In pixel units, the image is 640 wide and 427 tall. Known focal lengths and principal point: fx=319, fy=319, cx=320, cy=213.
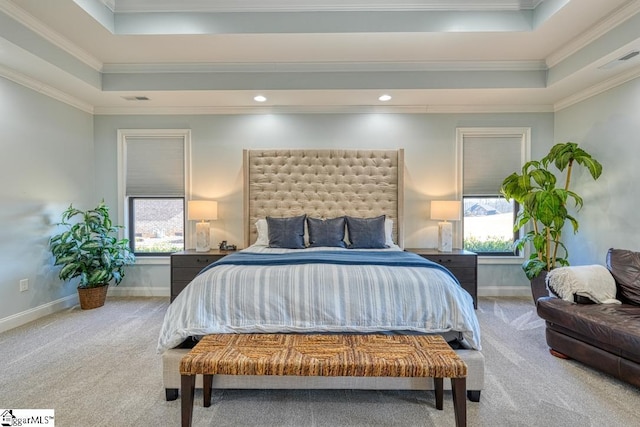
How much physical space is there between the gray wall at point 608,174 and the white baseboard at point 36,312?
6555mm

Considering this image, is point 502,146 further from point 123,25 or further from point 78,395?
point 78,395

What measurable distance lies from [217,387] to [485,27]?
154 inches

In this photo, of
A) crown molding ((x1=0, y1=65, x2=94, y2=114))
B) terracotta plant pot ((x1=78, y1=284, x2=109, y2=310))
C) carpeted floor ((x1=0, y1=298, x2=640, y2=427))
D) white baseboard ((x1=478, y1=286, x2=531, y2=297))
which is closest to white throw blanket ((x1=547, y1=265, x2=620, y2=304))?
carpeted floor ((x1=0, y1=298, x2=640, y2=427))

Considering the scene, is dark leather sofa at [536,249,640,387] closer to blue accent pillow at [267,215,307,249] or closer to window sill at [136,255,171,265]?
blue accent pillow at [267,215,307,249]

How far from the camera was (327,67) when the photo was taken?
12.5 feet

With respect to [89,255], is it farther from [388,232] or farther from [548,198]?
[548,198]

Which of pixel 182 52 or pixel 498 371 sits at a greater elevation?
pixel 182 52

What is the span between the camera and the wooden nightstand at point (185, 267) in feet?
13.1

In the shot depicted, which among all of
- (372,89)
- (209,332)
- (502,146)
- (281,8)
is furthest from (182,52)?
(502,146)

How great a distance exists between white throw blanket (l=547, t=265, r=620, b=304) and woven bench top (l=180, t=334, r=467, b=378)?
5.25 feet

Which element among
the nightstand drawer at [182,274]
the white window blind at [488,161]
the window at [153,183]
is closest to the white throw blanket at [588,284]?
the white window blind at [488,161]

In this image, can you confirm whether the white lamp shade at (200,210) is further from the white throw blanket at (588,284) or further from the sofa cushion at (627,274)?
the sofa cushion at (627,274)

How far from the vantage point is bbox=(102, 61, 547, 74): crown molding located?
378cm

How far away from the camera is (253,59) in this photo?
12.2 feet
